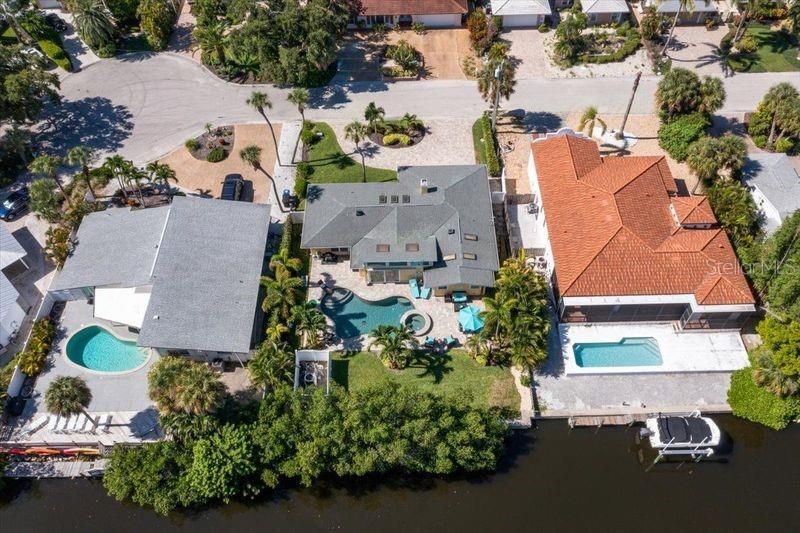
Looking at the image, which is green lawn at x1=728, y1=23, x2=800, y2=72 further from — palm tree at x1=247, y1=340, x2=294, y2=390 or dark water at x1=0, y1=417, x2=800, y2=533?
palm tree at x1=247, y1=340, x2=294, y2=390

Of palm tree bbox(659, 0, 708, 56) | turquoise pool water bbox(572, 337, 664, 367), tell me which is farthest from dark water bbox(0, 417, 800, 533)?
palm tree bbox(659, 0, 708, 56)

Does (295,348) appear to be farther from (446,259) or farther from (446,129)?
(446,129)

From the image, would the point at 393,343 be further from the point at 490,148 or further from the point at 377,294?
the point at 490,148

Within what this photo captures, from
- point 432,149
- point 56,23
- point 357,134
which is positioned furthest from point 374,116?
point 56,23

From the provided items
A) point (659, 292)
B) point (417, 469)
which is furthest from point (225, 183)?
point (659, 292)

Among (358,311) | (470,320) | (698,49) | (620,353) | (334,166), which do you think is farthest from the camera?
(698,49)

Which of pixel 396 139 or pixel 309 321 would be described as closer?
pixel 309 321
